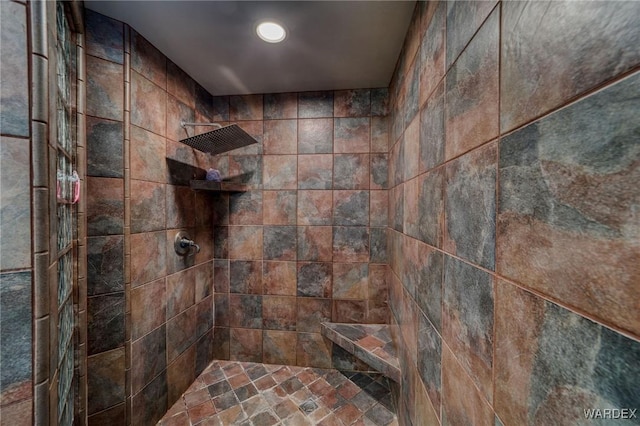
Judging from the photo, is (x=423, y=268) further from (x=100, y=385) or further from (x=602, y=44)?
(x=100, y=385)

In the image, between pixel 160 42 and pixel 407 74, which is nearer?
pixel 407 74

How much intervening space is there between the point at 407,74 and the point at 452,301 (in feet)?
3.24

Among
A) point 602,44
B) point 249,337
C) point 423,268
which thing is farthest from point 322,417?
A: point 602,44

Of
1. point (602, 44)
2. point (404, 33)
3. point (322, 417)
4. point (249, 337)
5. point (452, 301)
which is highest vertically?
point (404, 33)

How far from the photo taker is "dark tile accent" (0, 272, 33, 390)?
18.5 inches

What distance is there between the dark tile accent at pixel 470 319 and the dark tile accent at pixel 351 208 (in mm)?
946

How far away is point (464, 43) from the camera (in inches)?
20.1

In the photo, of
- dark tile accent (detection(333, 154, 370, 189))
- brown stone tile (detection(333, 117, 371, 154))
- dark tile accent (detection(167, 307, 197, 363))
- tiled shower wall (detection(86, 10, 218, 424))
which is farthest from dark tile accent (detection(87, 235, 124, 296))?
brown stone tile (detection(333, 117, 371, 154))

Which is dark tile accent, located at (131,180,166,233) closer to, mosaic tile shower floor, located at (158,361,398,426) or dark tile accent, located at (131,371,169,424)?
dark tile accent, located at (131,371,169,424)

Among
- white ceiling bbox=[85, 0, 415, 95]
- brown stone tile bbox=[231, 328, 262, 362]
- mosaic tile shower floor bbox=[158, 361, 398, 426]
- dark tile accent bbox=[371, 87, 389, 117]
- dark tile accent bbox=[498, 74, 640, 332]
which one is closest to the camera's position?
dark tile accent bbox=[498, 74, 640, 332]

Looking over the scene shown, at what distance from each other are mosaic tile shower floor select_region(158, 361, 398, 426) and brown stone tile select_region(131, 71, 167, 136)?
61.5 inches

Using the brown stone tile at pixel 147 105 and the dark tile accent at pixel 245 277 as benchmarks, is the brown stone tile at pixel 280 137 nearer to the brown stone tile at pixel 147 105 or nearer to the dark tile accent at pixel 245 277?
the brown stone tile at pixel 147 105

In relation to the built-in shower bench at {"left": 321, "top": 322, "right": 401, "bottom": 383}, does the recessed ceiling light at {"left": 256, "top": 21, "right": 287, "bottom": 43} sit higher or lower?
higher

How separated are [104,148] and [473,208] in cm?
142
